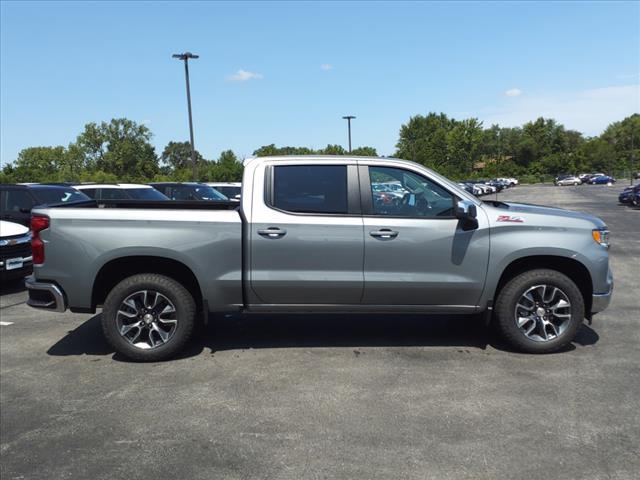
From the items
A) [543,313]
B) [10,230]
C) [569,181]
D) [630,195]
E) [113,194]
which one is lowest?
[569,181]

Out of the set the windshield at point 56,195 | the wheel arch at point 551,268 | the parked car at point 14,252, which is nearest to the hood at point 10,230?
the parked car at point 14,252

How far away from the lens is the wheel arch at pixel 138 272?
201 inches

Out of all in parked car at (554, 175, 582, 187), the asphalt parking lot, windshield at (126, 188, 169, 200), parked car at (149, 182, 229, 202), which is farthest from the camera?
parked car at (554, 175, 582, 187)

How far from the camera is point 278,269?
498cm

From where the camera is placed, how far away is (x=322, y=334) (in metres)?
5.89

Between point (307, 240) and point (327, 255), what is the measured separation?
0.23 metres

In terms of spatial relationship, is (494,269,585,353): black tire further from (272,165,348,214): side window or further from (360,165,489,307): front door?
(272,165,348,214): side window

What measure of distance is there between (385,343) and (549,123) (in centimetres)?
11074

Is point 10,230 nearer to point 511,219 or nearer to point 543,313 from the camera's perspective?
point 511,219

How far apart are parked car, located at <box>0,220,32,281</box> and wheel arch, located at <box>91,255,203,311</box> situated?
4.14 m

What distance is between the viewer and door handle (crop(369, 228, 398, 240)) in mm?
4914

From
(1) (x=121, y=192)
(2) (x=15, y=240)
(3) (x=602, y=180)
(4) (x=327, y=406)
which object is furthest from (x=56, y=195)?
(3) (x=602, y=180)

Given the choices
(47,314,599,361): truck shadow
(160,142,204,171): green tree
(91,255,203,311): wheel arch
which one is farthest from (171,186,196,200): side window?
(160,142,204,171): green tree

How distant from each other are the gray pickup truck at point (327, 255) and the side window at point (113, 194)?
30.2ft
